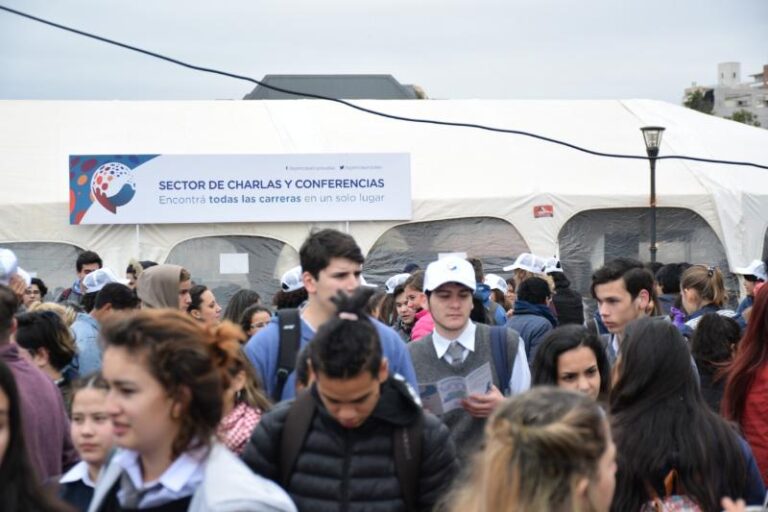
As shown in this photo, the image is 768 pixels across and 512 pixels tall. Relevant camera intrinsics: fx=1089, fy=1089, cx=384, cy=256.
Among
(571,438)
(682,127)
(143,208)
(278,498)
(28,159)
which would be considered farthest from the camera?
(682,127)

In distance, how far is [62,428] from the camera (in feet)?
14.7

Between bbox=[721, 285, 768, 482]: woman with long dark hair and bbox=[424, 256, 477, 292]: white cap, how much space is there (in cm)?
131

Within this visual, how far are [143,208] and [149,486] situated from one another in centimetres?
1414

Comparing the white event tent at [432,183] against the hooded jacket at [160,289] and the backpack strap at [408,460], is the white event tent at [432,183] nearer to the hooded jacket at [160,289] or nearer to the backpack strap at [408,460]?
the hooded jacket at [160,289]

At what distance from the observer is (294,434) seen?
3.49 m

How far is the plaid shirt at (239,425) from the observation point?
14.1 feet

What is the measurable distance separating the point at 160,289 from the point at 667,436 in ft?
12.8

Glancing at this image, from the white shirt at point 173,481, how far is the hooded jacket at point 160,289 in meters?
3.93

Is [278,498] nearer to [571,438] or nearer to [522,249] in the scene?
[571,438]

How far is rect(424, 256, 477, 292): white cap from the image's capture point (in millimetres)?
5363

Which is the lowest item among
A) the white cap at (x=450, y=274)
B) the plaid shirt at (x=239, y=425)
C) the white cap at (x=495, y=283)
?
the plaid shirt at (x=239, y=425)

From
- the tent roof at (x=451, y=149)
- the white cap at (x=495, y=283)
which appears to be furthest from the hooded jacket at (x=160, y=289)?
the tent roof at (x=451, y=149)

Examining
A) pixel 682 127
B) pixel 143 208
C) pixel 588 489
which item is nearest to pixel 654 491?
pixel 588 489

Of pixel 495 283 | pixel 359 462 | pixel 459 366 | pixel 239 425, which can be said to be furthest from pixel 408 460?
pixel 495 283
